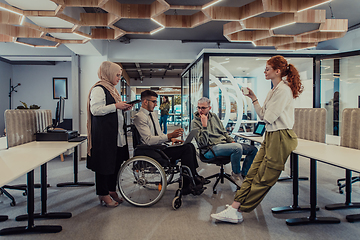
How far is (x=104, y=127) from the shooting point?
2.49 m

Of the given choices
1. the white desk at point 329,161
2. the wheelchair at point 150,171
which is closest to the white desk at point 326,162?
the white desk at point 329,161

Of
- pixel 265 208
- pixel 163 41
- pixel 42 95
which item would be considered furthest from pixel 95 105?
pixel 42 95

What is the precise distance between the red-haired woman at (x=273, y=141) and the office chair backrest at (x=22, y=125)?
2.30 m

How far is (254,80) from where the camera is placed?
6.91 metres

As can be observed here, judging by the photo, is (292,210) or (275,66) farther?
(292,210)

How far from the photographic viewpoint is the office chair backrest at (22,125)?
254 cm

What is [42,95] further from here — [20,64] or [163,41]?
[163,41]

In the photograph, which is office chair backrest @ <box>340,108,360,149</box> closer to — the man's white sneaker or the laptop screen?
the laptop screen

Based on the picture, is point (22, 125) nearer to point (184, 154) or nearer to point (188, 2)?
point (184, 154)

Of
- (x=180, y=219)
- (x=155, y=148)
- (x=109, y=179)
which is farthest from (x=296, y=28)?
(x=109, y=179)

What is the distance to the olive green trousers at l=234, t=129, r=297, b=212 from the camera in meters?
2.10

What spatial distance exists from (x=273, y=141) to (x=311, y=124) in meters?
1.47

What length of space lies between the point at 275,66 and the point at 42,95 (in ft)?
26.0

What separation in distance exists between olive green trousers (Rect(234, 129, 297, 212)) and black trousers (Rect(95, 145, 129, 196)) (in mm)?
1372
